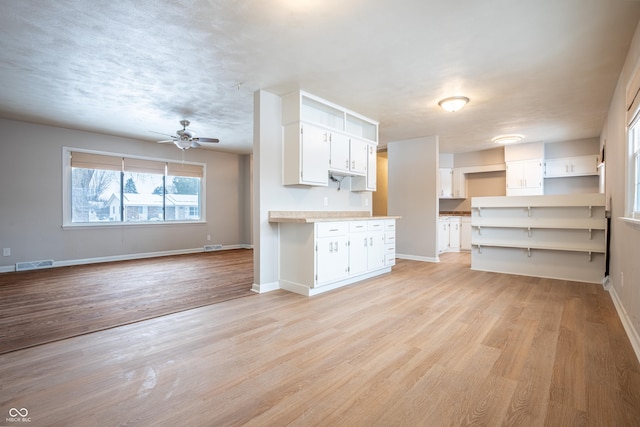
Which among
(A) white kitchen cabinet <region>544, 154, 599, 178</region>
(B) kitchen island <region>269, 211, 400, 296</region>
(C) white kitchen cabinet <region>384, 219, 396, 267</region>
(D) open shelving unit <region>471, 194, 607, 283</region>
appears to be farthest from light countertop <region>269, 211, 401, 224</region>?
(A) white kitchen cabinet <region>544, 154, 599, 178</region>

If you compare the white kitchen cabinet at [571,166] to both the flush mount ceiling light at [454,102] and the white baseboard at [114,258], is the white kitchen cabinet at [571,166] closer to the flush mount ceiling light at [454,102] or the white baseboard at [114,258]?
the flush mount ceiling light at [454,102]

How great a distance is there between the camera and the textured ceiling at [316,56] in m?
2.40

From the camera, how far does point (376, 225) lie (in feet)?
15.7

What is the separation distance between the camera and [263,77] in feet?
11.8

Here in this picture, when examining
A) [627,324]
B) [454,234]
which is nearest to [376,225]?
[627,324]

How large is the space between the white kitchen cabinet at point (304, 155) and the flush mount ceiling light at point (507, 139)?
422 centimetres

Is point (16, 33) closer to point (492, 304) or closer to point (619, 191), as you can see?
point (492, 304)

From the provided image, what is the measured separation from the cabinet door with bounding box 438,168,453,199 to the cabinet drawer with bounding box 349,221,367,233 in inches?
175

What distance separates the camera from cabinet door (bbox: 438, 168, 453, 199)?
320 inches

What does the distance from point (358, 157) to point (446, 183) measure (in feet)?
13.8

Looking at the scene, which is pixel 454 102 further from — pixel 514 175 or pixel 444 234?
pixel 444 234

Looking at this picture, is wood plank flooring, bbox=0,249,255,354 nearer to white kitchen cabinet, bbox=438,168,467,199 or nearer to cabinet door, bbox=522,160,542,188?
white kitchen cabinet, bbox=438,168,467,199

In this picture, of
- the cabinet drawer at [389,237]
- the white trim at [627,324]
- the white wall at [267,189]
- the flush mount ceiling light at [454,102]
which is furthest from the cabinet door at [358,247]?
the white trim at [627,324]

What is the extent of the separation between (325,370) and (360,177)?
12.3 feet
